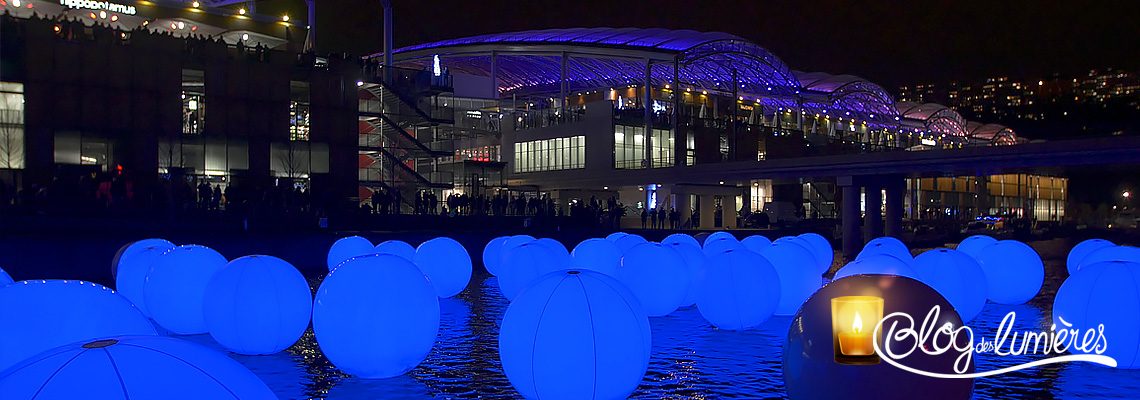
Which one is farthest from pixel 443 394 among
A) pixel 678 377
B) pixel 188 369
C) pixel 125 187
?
pixel 125 187

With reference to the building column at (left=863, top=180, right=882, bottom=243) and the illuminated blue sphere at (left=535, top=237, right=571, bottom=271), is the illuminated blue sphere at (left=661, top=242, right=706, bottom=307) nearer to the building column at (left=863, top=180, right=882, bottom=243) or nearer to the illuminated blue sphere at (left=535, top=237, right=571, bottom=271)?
the illuminated blue sphere at (left=535, top=237, right=571, bottom=271)

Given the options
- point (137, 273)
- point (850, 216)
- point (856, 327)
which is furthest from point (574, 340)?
point (850, 216)

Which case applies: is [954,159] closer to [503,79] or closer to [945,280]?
[945,280]

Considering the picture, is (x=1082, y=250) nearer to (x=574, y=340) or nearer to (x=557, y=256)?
(x=557, y=256)

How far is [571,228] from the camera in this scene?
142ft

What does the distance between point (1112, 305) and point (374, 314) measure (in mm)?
8827

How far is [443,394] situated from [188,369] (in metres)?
6.63

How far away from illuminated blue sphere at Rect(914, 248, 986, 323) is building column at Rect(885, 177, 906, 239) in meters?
37.4

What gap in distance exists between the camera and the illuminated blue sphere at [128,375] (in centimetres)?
527

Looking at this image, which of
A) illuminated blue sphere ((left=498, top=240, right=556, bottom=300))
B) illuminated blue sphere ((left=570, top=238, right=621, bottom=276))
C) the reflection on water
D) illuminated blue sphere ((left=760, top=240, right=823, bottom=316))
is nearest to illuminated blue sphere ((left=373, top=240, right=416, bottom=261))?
illuminated blue sphere ((left=498, top=240, right=556, bottom=300))

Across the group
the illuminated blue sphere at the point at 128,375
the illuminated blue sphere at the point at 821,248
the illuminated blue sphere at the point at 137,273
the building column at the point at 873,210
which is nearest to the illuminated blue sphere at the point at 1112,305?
the illuminated blue sphere at the point at 128,375

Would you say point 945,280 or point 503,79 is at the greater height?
point 503,79

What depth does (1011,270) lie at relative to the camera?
2073 cm

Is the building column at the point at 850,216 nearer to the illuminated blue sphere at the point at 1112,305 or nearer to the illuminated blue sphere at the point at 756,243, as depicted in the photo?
the illuminated blue sphere at the point at 756,243
